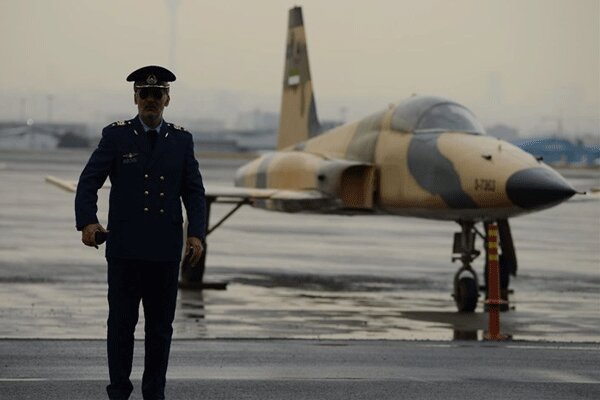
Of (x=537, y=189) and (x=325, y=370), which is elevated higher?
(x=537, y=189)

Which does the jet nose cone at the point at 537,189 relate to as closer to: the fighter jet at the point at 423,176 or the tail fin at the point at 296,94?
the fighter jet at the point at 423,176

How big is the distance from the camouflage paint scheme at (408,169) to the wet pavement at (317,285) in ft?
3.65

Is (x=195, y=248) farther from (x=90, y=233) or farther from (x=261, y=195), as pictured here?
(x=261, y=195)

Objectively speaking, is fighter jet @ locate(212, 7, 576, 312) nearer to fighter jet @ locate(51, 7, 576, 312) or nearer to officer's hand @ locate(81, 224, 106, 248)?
fighter jet @ locate(51, 7, 576, 312)

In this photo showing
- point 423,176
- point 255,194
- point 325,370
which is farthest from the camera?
point 255,194

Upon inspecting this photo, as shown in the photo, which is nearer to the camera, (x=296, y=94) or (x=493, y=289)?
(x=493, y=289)

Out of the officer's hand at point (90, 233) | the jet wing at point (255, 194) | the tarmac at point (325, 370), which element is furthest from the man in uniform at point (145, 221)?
the jet wing at point (255, 194)

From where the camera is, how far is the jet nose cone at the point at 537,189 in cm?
1823

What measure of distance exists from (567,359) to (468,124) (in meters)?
8.45

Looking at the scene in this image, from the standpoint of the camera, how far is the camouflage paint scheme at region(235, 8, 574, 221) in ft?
62.9

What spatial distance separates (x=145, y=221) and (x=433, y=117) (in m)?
12.4

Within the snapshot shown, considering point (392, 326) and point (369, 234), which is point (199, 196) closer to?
point (392, 326)

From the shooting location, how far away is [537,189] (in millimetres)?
18359

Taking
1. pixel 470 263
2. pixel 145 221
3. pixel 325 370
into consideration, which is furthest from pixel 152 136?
pixel 470 263
